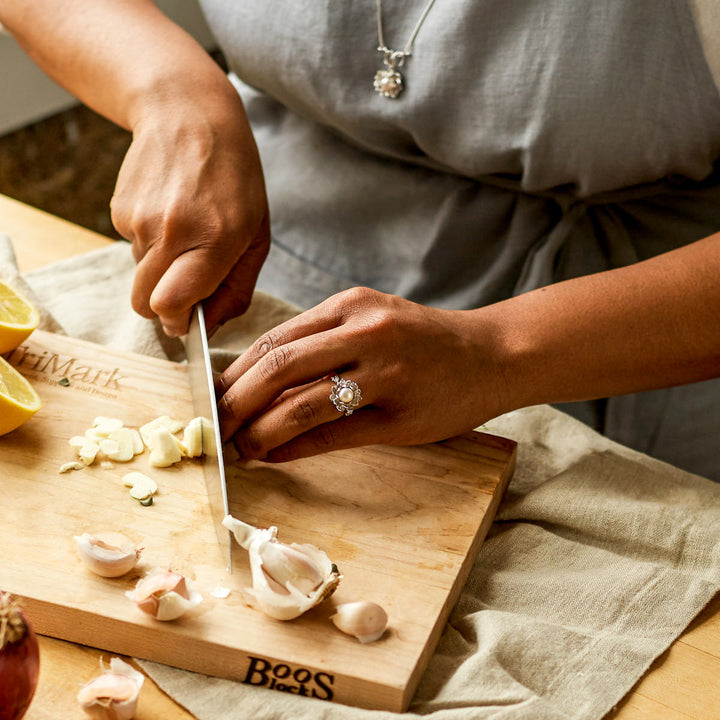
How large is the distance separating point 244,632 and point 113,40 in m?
0.86

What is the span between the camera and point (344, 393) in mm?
876

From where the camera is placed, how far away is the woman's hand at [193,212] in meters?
1.03

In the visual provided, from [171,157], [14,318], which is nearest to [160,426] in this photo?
[14,318]

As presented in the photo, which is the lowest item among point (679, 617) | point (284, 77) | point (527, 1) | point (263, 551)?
point (679, 617)

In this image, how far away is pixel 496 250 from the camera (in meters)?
1.30

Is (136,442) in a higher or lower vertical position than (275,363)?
lower

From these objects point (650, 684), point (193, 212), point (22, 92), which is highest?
point (193, 212)

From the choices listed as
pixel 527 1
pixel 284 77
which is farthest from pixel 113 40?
pixel 527 1

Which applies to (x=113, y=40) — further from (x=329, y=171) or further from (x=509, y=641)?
(x=509, y=641)

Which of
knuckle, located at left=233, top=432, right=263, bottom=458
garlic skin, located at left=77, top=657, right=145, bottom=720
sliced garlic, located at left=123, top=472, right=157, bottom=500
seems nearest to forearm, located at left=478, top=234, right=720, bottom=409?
knuckle, located at left=233, top=432, right=263, bottom=458

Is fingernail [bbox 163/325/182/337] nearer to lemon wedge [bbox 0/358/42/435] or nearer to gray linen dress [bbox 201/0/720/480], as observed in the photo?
lemon wedge [bbox 0/358/42/435]

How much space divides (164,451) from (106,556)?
0.57 feet

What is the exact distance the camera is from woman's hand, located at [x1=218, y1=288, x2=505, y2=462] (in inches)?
34.7

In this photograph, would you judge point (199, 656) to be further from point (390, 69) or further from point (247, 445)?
point (390, 69)
